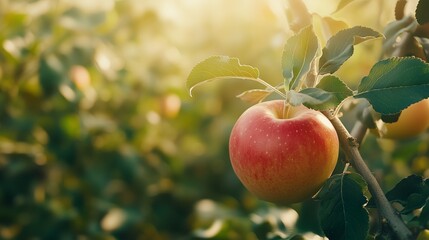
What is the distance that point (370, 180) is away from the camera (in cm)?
79

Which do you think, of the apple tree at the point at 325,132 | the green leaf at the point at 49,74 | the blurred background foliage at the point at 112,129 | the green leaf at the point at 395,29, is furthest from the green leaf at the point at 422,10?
the green leaf at the point at 49,74

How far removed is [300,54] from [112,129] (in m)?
1.62

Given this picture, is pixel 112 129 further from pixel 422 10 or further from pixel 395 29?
pixel 422 10

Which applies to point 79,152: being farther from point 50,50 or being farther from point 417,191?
point 417,191

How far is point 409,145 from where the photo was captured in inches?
70.1

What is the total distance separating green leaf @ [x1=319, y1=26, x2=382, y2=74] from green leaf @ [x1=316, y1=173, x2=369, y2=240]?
15 cm

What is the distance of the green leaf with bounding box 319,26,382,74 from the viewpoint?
80 centimetres

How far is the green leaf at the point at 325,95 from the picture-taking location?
72 cm

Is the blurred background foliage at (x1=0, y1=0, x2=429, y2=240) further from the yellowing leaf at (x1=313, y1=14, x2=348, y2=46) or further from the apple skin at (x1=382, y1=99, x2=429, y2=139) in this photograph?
the yellowing leaf at (x1=313, y1=14, x2=348, y2=46)

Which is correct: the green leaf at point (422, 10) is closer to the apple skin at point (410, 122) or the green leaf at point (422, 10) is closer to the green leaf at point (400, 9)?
the green leaf at point (400, 9)

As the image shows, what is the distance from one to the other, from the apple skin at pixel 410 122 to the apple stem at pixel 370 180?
296 millimetres

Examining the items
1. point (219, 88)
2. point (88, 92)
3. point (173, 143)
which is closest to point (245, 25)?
point (219, 88)

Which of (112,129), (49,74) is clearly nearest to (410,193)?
(49,74)

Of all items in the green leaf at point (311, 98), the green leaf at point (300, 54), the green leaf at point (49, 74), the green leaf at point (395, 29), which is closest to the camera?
the green leaf at point (311, 98)
